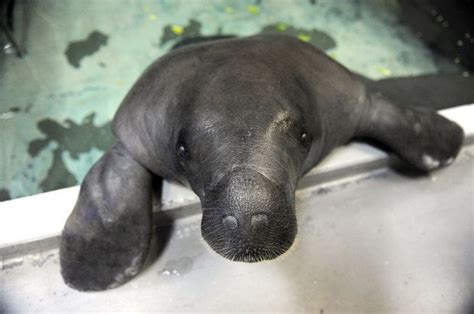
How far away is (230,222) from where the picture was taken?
1472 mm

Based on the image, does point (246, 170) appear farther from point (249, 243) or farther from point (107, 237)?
point (107, 237)

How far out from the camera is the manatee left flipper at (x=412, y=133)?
2633 mm

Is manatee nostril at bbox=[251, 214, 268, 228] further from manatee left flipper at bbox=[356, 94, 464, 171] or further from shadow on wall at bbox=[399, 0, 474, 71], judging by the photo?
shadow on wall at bbox=[399, 0, 474, 71]

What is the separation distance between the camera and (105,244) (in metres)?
2.34

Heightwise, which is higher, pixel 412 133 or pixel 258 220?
pixel 258 220

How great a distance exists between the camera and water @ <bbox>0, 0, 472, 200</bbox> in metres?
3.18

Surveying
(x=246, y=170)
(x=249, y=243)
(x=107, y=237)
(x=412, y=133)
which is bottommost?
(x=107, y=237)

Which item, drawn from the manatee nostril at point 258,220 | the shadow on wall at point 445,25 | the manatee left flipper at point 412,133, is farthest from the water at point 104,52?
the manatee nostril at point 258,220

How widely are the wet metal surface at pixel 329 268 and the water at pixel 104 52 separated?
83 cm

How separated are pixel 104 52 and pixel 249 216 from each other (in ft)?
8.96

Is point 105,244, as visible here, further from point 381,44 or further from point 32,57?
point 381,44

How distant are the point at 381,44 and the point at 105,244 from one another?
2.86m

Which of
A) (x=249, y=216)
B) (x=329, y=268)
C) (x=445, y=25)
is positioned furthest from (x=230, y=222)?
(x=445, y=25)

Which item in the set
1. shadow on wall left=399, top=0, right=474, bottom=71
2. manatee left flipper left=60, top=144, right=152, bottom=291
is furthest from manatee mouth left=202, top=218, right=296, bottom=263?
shadow on wall left=399, top=0, right=474, bottom=71
